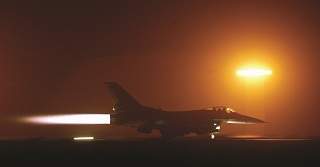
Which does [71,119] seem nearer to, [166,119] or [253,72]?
[166,119]

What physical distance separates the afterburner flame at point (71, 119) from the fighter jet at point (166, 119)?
45.3 feet

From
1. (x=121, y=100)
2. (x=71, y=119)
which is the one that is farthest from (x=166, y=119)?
(x=71, y=119)

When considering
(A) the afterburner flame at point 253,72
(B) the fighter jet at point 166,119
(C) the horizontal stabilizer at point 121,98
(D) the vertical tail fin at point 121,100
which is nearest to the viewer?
(B) the fighter jet at point 166,119

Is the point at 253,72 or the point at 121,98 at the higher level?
the point at 253,72

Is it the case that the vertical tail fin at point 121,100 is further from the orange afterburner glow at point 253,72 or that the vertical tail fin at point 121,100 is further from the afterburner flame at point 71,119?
the orange afterburner glow at point 253,72

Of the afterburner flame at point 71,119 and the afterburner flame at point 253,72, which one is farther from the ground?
the afterburner flame at point 253,72

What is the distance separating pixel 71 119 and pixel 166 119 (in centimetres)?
1827

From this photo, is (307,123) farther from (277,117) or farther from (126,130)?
(126,130)

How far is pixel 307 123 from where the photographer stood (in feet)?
156

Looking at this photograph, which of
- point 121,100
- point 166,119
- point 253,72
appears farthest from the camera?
point 253,72

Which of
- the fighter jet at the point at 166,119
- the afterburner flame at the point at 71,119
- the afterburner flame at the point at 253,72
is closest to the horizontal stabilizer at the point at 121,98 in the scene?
the fighter jet at the point at 166,119

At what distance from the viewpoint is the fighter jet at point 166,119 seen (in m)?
31.2

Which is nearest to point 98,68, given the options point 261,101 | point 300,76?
point 261,101

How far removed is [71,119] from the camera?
155 feet
